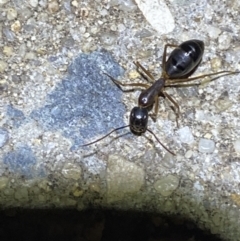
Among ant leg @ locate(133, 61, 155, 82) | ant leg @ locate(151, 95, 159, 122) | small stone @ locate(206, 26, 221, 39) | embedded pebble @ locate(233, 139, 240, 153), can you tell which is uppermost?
small stone @ locate(206, 26, 221, 39)

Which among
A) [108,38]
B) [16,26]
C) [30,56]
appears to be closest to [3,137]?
[30,56]

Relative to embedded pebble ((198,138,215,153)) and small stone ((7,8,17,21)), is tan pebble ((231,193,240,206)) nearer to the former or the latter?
embedded pebble ((198,138,215,153))

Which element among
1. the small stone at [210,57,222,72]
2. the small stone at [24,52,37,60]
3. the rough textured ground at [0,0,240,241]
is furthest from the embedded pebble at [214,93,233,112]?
the small stone at [24,52,37,60]

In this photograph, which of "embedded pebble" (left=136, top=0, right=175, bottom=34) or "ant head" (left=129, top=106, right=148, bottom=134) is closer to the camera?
"ant head" (left=129, top=106, right=148, bottom=134)

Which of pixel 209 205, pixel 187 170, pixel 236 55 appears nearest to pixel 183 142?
pixel 187 170

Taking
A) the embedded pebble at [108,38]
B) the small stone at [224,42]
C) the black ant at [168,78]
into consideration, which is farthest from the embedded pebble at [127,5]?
the small stone at [224,42]

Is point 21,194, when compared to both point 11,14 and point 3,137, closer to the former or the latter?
point 3,137

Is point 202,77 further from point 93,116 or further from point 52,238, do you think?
point 52,238
